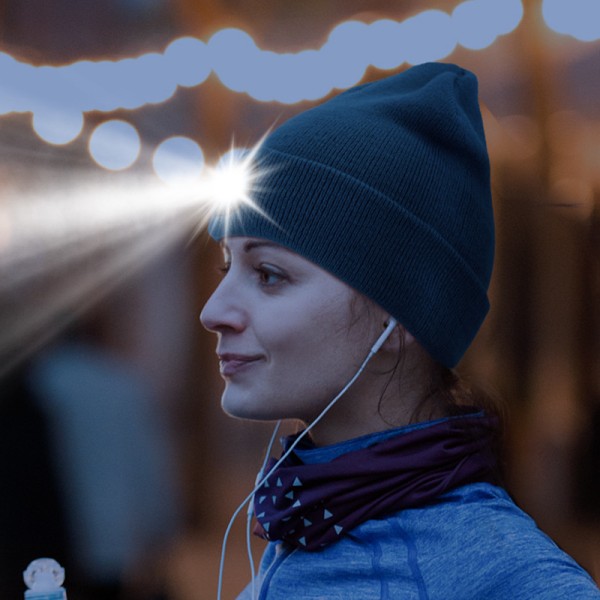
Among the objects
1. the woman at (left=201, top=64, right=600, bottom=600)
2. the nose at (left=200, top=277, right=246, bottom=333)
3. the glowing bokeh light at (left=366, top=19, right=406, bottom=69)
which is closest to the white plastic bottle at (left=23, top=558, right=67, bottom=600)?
the woman at (left=201, top=64, right=600, bottom=600)

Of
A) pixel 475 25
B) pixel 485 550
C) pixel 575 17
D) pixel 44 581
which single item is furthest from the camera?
pixel 475 25

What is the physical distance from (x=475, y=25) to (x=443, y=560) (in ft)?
5.78

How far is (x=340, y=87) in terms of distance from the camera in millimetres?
2283

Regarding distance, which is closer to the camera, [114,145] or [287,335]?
[287,335]

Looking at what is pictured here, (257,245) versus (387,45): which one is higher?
(387,45)

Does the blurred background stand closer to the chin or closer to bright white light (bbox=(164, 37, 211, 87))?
bright white light (bbox=(164, 37, 211, 87))

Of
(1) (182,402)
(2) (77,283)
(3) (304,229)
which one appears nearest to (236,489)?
(1) (182,402)

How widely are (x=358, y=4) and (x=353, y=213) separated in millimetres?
1546

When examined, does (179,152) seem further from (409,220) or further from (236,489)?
(409,220)

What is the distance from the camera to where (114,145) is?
2533 mm

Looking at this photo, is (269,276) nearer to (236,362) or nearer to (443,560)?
(236,362)

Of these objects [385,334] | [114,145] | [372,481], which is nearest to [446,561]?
[372,481]

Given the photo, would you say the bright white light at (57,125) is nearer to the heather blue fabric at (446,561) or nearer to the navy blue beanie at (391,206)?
the navy blue beanie at (391,206)

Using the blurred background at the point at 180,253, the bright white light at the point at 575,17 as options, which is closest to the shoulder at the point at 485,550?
the blurred background at the point at 180,253
